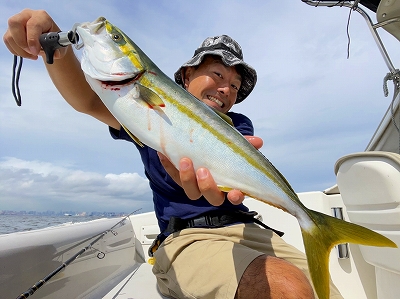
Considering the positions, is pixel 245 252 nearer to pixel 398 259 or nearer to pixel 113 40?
pixel 398 259

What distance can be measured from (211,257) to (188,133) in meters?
0.89

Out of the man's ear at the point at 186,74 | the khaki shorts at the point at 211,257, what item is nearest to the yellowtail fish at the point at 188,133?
the khaki shorts at the point at 211,257

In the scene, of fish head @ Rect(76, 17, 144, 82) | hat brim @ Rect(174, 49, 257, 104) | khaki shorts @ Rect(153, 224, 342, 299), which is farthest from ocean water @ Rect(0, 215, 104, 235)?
hat brim @ Rect(174, 49, 257, 104)

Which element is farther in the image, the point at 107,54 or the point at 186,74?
the point at 186,74

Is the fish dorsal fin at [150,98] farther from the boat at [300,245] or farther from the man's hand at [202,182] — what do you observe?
the boat at [300,245]

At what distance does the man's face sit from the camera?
261 cm

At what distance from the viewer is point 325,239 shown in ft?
4.65

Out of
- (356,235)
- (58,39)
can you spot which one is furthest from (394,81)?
(58,39)

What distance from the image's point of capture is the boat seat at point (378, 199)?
2074mm

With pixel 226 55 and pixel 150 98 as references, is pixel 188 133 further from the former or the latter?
pixel 226 55

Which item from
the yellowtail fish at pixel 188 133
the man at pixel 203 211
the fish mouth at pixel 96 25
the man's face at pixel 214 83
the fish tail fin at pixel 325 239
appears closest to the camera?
the fish tail fin at pixel 325 239

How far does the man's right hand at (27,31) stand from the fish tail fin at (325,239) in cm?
168

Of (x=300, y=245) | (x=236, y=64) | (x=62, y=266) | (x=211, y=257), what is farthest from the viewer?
(x=300, y=245)

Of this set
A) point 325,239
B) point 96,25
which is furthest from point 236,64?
point 325,239
